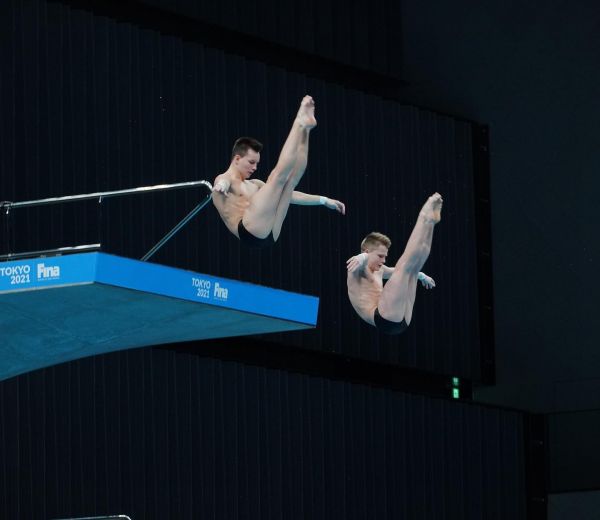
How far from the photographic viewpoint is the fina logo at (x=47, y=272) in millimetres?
10734

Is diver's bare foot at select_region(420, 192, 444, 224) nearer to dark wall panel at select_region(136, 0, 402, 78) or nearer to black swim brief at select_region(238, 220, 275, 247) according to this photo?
black swim brief at select_region(238, 220, 275, 247)

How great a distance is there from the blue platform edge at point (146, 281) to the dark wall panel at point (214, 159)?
4926mm

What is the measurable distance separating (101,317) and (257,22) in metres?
8.37

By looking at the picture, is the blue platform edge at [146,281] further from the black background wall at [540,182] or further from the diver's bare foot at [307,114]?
the black background wall at [540,182]

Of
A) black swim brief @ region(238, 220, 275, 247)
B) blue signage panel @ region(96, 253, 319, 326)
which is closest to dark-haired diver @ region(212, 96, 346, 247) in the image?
black swim brief @ region(238, 220, 275, 247)

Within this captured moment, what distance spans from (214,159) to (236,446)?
329 cm

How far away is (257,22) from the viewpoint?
63.6ft

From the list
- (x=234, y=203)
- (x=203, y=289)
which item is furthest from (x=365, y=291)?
(x=203, y=289)

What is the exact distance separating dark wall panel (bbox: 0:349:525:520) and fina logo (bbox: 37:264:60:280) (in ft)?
16.3

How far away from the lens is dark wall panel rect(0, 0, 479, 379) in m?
16.5

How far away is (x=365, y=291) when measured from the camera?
12.9 m

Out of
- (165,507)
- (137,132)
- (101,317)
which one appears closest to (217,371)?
(165,507)

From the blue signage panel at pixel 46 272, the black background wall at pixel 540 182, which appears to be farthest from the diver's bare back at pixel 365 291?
the black background wall at pixel 540 182

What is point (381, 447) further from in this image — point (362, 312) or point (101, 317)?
point (101, 317)
